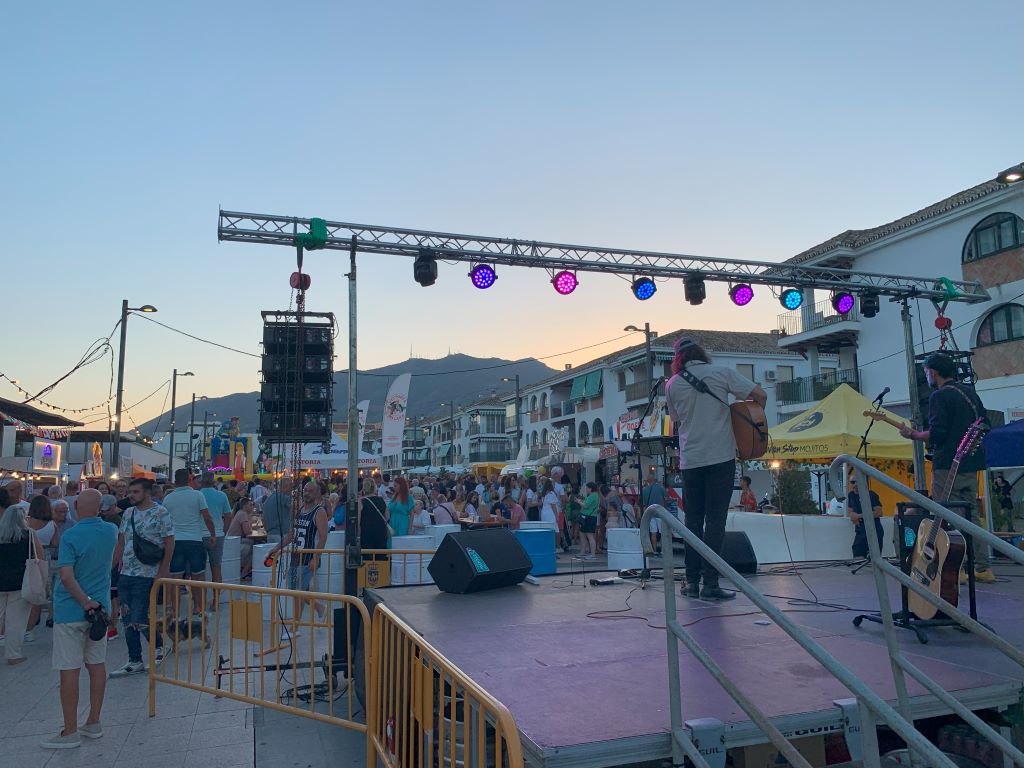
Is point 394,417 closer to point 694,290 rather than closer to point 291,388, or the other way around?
point 291,388

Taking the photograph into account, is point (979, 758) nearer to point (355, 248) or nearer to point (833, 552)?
point (833, 552)

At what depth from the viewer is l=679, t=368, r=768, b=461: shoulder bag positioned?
511cm

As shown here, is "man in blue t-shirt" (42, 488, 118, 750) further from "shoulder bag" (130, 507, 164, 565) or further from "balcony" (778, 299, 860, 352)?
"balcony" (778, 299, 860, 352)

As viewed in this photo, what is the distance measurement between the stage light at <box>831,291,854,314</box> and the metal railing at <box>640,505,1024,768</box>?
41.0ft

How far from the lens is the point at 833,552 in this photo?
10164 mm

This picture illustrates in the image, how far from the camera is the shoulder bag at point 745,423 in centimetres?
511

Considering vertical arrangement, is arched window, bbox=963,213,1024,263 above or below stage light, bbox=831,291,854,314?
above

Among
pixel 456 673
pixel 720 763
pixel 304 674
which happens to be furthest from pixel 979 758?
pixel 304 674

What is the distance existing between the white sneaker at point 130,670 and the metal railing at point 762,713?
627 centimetres

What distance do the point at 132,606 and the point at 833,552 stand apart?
356 inches

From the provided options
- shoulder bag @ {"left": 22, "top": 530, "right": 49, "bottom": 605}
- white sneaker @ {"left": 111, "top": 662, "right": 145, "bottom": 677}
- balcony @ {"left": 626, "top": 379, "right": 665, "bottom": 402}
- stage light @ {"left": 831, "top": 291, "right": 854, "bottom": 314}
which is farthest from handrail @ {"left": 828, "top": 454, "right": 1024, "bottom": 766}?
balcony @ {"left": 626, "top": 379, "right": 665, "bottom": 402}

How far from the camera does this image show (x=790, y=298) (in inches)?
552

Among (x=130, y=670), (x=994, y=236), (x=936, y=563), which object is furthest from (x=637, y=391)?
(x=936, y=563)

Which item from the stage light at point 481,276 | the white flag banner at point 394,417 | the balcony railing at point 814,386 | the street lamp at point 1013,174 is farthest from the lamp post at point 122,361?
the balcony railing at point 814,386
